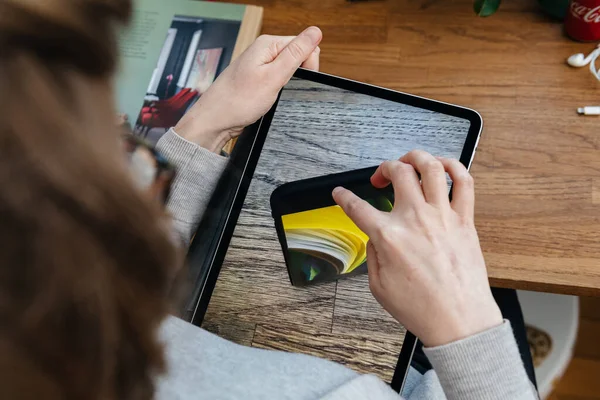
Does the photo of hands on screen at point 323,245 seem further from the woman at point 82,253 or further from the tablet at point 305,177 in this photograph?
the woman at point 82,253

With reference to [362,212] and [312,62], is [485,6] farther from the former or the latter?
[362,212]

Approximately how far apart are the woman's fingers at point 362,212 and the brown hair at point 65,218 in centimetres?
24

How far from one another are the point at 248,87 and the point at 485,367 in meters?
0.39

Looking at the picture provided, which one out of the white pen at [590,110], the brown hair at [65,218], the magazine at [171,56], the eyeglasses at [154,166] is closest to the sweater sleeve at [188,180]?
the eyeglasses at [154,166]

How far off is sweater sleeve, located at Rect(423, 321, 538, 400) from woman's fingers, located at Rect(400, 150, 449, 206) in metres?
0.12

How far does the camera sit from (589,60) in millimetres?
676

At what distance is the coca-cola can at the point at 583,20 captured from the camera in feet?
2.11

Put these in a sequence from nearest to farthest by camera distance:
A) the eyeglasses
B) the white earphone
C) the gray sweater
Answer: the gray sweater → the eyeglasses → the white earphone

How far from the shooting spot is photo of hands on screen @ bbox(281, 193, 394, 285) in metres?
0.56

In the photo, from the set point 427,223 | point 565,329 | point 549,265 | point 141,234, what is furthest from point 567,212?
point 141,234

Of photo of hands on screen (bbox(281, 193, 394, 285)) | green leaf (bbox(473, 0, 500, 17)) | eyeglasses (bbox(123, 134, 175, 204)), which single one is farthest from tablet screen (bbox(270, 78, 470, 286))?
green leaf (bbox(473, 0, 500, 17))

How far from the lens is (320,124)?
24.4 inches

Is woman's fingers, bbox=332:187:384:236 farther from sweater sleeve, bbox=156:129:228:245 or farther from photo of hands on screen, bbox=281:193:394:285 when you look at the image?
sweater sleeve, bbox=156:129:228:245

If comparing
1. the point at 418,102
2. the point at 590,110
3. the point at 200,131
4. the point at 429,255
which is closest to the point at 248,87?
the point at 200,131
